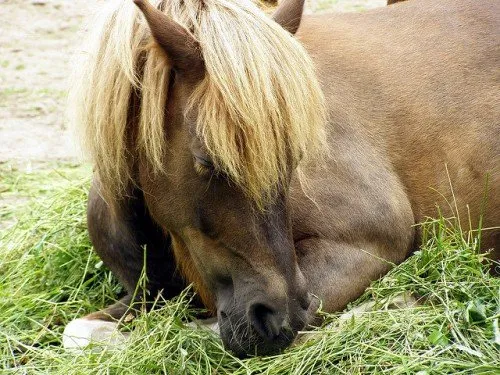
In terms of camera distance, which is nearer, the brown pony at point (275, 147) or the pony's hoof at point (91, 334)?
the brown pony at point (275, 147)

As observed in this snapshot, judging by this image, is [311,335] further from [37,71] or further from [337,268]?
[37,71]

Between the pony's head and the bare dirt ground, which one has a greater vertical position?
the pony's head

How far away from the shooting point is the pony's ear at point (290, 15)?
11.2 ft

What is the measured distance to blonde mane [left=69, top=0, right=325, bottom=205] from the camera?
119 inches

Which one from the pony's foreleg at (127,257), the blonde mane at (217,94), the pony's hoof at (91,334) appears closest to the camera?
Answer: the blonde mane at (217,94)

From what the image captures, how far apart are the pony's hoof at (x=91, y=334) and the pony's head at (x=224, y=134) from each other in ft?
1.51

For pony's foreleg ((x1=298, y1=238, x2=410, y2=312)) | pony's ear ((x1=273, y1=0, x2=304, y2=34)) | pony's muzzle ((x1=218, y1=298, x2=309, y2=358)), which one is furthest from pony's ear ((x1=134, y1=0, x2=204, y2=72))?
pony's foreleg ((x1=298, y1=238, x2=410, y2=312))

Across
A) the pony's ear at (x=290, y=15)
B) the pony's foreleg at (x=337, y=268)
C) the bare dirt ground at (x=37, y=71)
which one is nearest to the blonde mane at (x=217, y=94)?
the pony's ear at (x=290, y=15)

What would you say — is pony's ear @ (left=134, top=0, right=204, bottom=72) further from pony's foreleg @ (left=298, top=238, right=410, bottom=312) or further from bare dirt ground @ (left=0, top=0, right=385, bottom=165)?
bare dirt ground @ (left=0, top=0, right=385, bottom=165)

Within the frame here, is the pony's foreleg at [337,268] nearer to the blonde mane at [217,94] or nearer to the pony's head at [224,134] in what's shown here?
the pony's head at [224,134]

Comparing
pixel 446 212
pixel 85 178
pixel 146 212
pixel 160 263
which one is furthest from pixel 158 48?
pixel 85 178

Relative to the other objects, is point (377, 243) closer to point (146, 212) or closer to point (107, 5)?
point (146, 212)

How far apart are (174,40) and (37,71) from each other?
439cm

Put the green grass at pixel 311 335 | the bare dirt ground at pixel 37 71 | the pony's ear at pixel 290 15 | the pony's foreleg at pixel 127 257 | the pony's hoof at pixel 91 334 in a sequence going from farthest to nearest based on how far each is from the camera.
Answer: the bare dirt ground at pixel 37 71
the pony's foreleg at pixel 127 257
the pony's hoof at pixel 91 334
the pony's ear at pixel 290 15
the green grass at pixel 311 335
